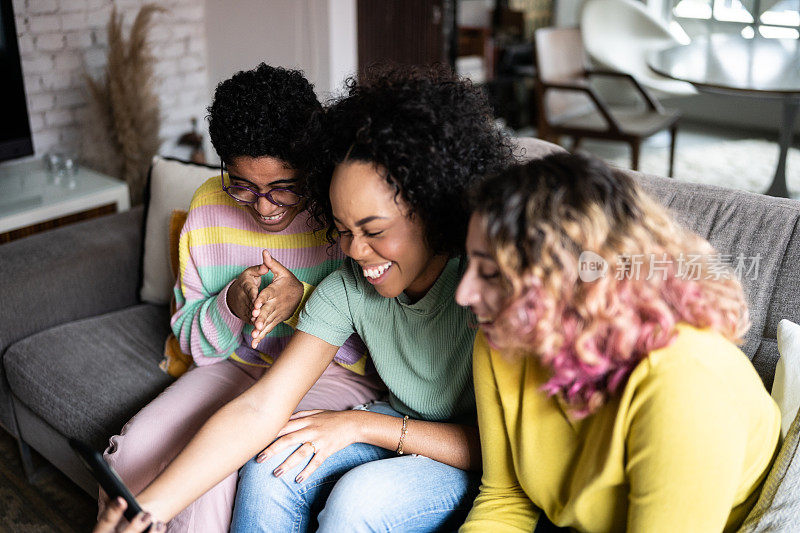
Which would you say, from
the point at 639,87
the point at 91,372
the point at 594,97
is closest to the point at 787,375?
the point at 91,372

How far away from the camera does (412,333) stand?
134cm

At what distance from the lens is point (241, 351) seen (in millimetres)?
1659

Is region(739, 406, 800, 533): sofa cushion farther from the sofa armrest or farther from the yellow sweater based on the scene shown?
the sofa armrest

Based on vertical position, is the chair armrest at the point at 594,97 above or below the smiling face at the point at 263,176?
below

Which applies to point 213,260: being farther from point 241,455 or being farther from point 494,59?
point 494,59

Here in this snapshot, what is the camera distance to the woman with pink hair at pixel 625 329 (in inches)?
34.5

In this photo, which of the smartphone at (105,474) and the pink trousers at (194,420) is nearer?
the smartphone at (105,474)

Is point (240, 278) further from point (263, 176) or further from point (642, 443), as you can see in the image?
point (642, 443)

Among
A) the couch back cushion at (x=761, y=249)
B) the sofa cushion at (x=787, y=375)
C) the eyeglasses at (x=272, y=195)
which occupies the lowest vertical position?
the sofa cushion at (x=787, y=375)

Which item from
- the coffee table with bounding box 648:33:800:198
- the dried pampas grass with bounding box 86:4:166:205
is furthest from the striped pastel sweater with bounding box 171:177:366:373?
the coffee table with bounding box 648:33:800:198

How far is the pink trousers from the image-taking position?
1.32 metres

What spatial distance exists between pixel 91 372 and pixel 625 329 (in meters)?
1.35

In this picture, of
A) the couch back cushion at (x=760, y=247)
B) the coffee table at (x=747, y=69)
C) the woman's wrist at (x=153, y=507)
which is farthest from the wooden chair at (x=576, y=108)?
the woman's wrist at (x=153, y=507)

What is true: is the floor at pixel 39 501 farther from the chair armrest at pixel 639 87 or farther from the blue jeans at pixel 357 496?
the chair armrest at pixel 639 87
